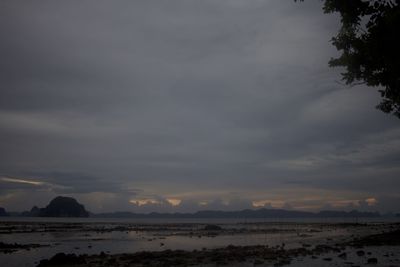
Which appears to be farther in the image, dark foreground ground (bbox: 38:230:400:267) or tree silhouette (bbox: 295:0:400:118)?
dark foreground ground (bbox: 38:230:400:267)

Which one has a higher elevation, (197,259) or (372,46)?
(372,46)

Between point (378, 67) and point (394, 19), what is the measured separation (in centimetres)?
259

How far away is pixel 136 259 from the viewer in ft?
123

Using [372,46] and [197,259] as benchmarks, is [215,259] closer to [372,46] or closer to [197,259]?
[197,259]

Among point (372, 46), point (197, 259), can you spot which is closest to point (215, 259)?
point (197, 259)

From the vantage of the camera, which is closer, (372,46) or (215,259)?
(372,46)

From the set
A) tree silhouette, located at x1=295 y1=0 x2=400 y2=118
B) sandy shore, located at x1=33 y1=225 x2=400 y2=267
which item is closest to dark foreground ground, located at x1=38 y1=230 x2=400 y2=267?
sandy shore, located at x1=33 y1=225 x2=400 y2=267

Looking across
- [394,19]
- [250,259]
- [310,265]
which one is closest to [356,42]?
[394,19]

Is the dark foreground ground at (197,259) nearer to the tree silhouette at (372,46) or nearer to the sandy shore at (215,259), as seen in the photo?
the sandy shore at (215,259)

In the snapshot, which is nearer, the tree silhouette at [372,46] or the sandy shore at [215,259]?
the tree silhouette at [372,46]

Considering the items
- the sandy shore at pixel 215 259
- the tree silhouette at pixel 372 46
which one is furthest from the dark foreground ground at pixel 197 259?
the tree silhouette at pixel 372 46

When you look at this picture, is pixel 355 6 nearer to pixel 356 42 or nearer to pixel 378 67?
pixel 356 42

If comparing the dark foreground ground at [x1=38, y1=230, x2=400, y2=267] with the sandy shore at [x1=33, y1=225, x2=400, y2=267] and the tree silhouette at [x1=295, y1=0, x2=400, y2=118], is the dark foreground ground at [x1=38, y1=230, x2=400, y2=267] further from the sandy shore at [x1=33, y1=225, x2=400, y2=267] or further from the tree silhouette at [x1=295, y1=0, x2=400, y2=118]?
the tree silhouette at [x1=295, y1=0, x2=400, y2=118]

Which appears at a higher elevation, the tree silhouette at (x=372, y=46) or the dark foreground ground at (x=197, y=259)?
the tree silhouette at (x=372, y=46)
